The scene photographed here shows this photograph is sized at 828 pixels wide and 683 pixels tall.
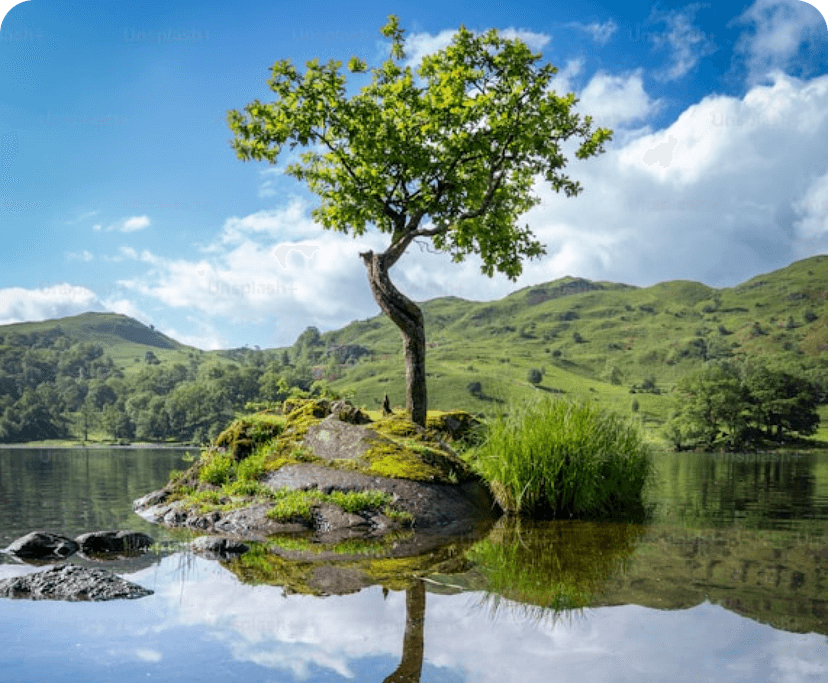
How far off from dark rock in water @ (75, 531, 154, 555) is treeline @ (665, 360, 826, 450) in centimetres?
13571

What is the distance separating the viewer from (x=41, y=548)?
11352 mm

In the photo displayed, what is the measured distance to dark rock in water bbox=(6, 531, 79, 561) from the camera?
36.4 ft

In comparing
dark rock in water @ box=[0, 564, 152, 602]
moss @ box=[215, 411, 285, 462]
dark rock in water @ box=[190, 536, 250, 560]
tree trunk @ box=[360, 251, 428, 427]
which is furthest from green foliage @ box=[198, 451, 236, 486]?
dark rock in water @ box=[0, 564, 152, 602]

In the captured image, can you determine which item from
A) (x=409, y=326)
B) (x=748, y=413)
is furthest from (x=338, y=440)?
(x=748, y=413)

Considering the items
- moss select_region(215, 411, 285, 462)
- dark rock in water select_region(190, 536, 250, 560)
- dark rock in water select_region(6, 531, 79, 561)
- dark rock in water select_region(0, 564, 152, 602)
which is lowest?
dark rock in water select_region(6, 531, 79, 561)

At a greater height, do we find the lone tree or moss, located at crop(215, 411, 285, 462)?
the lone tree

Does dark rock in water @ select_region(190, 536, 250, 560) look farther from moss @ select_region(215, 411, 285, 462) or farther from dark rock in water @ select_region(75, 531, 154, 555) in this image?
moss @ select_region(215, 411, 285, 462)

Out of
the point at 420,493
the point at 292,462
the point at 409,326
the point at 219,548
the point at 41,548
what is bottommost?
the point at 41,548

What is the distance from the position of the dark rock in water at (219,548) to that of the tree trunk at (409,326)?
9162 millimetres

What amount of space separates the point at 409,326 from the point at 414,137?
5.23m

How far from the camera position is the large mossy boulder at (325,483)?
1332 cm

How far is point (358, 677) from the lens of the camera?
527 cm

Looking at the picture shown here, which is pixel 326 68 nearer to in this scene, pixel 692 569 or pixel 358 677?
pixel 692 569

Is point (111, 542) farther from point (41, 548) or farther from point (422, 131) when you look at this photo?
point (422, 131)
